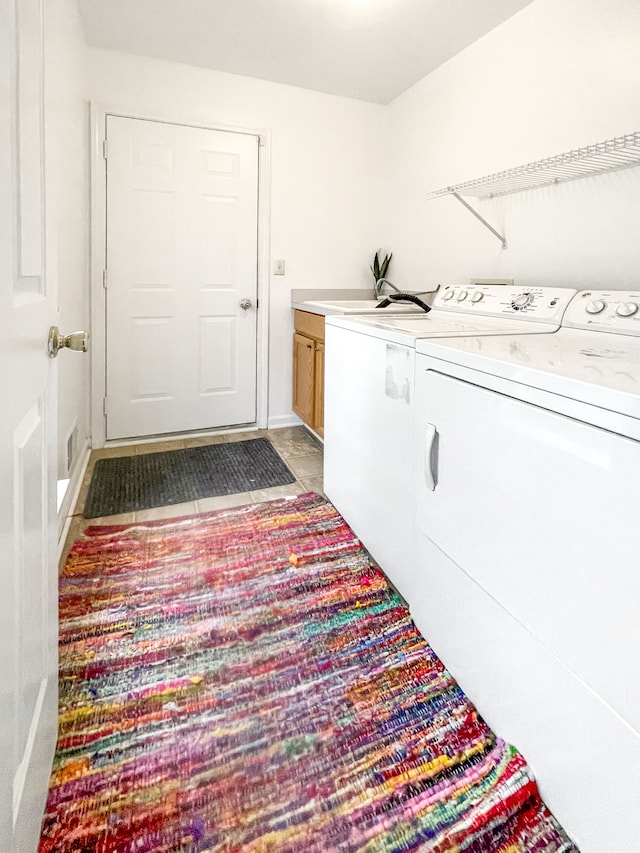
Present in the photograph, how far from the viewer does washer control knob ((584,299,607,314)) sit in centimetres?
164

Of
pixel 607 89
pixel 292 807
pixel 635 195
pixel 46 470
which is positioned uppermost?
pixel 607 89

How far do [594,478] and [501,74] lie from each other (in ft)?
7.78

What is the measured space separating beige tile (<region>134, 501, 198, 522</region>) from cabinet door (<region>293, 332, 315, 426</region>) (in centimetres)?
105

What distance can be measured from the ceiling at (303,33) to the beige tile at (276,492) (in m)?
2.26

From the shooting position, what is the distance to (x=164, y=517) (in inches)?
90.7

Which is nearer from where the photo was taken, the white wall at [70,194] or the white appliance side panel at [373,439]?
the white appliance side panel at [373,439]

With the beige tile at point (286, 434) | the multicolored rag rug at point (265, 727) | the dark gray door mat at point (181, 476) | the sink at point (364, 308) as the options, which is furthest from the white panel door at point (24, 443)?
the beige tile at point (286, 434)

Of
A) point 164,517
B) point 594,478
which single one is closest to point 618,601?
point 594,478

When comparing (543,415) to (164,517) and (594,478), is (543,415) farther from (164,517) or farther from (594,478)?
(164,517)

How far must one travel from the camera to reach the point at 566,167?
1956 mm

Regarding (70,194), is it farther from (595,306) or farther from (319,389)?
(595,306)

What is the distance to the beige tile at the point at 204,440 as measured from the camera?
330cm

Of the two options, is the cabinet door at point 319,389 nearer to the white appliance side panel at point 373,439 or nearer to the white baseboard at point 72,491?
the white appliance side panel at point 373,439

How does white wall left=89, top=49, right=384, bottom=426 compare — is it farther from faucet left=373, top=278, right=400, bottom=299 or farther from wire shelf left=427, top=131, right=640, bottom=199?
wire shelf left=427, top=131, right=640, bottom=199
